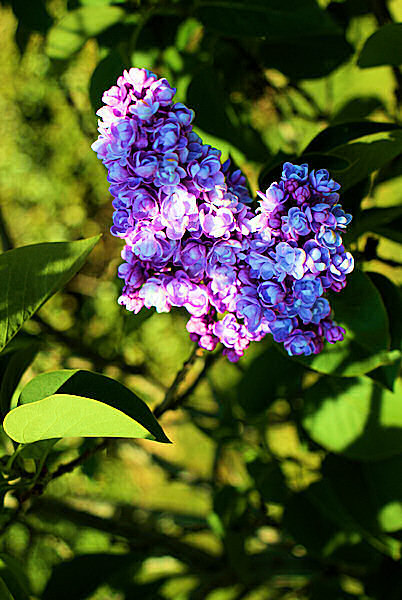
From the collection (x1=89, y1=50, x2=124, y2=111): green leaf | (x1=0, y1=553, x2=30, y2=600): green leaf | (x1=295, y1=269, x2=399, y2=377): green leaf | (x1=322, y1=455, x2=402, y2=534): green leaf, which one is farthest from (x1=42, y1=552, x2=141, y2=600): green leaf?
(x1=89, y1=50, x2=124, y2=111): green leaf

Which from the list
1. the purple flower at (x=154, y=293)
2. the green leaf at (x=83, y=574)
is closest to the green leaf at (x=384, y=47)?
the purple flower at (x=154, y=293)

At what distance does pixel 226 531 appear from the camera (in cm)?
101

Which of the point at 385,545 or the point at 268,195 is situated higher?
the point at 268,195

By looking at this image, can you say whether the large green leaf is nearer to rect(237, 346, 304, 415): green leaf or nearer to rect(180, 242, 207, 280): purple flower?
rect(180, 242, 207, 280): purple flower

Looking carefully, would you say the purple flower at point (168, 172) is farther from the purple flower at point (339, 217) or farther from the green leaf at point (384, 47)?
the green leaf at point (384, 47)

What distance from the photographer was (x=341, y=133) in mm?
688

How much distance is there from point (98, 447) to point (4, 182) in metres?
1.46

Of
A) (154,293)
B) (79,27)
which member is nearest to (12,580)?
(154,293)

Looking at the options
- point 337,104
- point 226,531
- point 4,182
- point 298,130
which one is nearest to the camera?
point 226,531

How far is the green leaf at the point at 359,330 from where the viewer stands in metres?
0.65

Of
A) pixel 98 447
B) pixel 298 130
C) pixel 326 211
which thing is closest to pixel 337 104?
pixel 298 130

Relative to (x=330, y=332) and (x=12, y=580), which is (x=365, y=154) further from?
(x=12, y=580)

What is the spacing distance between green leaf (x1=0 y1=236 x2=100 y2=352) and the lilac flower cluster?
0.21 ft

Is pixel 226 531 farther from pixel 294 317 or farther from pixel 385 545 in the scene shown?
pixel 294 317
